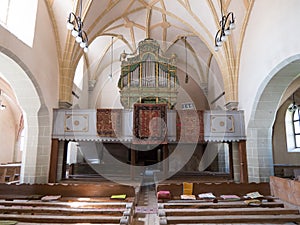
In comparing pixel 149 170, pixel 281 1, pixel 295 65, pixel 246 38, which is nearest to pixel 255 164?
pixel 295 65

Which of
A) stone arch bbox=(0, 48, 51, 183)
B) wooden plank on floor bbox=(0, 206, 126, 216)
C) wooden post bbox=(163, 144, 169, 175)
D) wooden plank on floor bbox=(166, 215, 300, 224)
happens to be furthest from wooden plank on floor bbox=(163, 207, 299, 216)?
stone arch bbox=(0, 48, 51, 183)

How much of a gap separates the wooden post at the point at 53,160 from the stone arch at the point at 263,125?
726 centimetres

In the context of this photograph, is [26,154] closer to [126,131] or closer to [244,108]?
[126,131]

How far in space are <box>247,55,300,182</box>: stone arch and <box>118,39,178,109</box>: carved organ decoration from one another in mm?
3934

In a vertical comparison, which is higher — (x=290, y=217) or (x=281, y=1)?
(x=281, y=1)

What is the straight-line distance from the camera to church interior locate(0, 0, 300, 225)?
5.16m

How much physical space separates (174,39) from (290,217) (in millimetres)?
11381

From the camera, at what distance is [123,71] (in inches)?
467

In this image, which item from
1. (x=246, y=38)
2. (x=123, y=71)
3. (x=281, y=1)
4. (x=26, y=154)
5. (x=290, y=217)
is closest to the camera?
(x=290, y=217)

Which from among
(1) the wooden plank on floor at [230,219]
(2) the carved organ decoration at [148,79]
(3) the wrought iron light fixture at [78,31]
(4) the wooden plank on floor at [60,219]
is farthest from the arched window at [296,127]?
(4) the wooden plank on floor at [60,219]

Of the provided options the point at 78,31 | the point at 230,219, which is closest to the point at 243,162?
the point at 230,219

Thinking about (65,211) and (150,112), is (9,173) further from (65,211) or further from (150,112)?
(65,211)

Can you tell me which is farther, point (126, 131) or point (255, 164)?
point (126, 131)

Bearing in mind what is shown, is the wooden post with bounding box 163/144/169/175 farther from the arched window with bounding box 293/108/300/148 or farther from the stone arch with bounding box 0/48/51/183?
the arched window with bounding box 293/108/300/148
